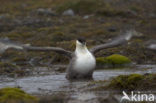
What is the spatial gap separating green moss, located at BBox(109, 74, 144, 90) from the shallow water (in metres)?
1.39

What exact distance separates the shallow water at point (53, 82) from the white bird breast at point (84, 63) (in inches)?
19.5

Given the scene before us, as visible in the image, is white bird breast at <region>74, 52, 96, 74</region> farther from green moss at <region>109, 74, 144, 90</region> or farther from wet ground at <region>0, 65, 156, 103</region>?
green moss at <region>109, 74, 144, 90</region>

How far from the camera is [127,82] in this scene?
12.5 m

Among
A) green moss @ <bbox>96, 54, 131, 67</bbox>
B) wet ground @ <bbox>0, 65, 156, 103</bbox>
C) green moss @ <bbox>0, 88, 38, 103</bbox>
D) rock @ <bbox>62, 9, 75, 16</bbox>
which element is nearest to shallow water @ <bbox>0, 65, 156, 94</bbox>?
wet ground @ <bbox>0, 65, 156, 103</bbox>

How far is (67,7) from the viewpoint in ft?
135

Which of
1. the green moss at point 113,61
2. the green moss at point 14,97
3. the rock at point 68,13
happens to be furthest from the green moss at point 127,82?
the rock at point 68,13

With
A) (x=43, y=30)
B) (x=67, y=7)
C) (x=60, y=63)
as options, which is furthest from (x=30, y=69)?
(x=67, y=7)

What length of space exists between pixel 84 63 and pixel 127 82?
3375mm

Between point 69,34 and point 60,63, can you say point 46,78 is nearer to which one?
point 60,63

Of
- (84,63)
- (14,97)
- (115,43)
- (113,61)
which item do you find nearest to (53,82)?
(84,63)

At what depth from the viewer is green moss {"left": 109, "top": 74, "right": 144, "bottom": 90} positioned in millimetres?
12477

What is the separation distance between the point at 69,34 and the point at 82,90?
50.5ft

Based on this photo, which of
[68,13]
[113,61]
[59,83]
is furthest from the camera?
[68,13]

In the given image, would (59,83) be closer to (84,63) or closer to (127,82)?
(84,63)
